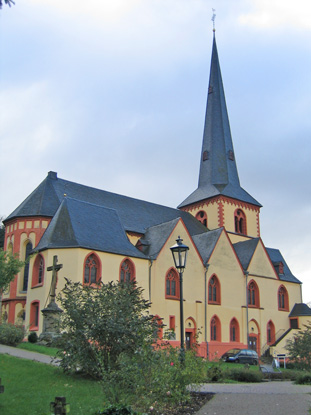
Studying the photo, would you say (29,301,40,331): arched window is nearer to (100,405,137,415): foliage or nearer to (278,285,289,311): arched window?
(100,405,137,415): foliage

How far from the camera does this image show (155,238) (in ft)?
131

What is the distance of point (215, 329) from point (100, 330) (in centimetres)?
2684

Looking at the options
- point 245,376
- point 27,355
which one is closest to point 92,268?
point 27,355

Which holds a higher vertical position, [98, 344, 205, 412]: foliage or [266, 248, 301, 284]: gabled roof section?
[266, 248, 301, 284]: gabled roof section

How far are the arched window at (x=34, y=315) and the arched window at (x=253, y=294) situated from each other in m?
20.0

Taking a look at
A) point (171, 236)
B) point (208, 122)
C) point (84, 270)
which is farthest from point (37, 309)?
point (208, 122)

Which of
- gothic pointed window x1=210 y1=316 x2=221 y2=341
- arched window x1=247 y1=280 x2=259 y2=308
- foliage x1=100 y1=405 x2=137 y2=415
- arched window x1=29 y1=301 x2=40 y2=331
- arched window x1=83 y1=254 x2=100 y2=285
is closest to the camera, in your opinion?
foliage x1=100 y1=405 x2=137 y2=415

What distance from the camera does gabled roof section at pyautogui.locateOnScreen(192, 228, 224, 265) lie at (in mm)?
41219

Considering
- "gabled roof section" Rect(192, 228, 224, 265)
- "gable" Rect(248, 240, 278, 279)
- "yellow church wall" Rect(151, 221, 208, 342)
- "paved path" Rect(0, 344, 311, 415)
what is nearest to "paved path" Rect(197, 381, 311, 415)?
"paved path" Rect(0, 344, 311, 415)

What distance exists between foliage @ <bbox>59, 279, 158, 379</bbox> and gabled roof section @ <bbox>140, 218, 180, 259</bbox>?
70.2 ft

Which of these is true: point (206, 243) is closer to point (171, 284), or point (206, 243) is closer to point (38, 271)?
point (171, 284)

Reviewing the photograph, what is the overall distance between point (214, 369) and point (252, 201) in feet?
130

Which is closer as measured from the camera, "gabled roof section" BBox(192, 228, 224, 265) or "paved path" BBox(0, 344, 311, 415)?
"paved path" BBox(0, 344, 311, 415)

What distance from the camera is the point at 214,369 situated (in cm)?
1800
